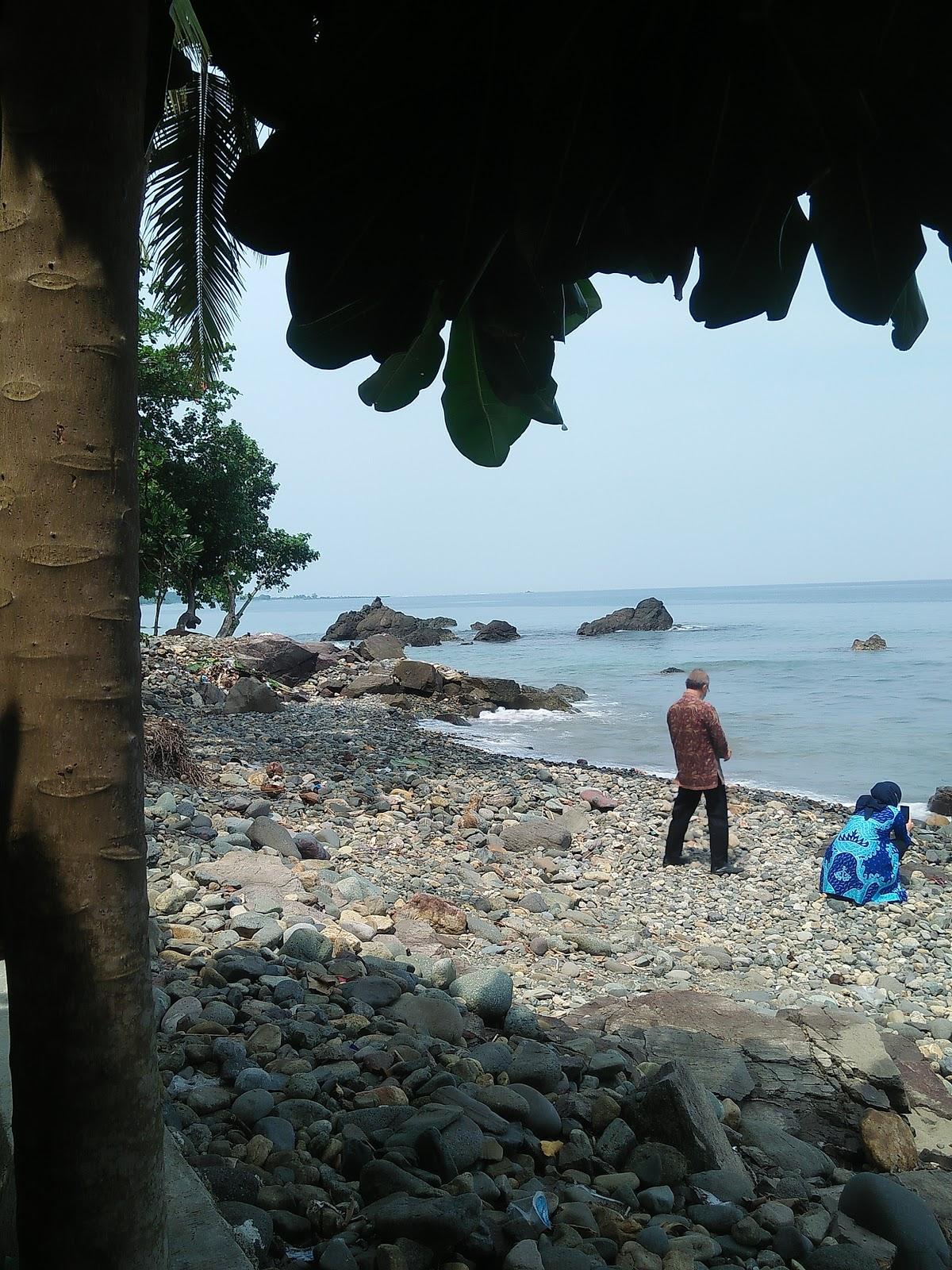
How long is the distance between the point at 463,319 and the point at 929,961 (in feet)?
19.2

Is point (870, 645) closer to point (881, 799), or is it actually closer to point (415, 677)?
point (415, 677)

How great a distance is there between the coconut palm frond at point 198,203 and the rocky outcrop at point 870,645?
34.5 metres

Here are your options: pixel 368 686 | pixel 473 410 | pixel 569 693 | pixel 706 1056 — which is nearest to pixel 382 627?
pixel 569 693

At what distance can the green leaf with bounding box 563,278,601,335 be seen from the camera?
2031mm

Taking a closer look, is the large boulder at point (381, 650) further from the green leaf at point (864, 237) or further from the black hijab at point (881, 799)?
the green leaf at point (864, 237)

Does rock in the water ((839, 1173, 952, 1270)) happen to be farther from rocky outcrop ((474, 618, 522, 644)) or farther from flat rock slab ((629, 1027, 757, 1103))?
rocky outcrop ((474, 618, 522, 644))

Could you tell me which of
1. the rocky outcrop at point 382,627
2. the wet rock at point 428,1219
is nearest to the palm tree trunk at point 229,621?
the rocky outcrop at point 382,627

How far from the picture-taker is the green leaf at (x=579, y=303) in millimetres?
2031

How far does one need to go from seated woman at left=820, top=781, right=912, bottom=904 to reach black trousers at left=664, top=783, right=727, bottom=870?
0.84 m

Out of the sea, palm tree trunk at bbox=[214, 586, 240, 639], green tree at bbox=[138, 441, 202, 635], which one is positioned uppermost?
green tree at bbox=[138, 441, 202, 635]

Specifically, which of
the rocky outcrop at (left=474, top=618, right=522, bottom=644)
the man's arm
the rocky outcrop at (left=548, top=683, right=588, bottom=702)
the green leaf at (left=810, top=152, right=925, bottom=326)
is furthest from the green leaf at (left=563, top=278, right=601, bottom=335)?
the rocky outcrop at (left=474, top=618, right=522, bottom=644)

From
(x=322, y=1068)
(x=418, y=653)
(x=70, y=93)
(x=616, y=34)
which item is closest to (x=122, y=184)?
(x=70, y=93)

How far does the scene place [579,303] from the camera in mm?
2061

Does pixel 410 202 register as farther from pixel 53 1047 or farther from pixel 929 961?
pixel 929 961
